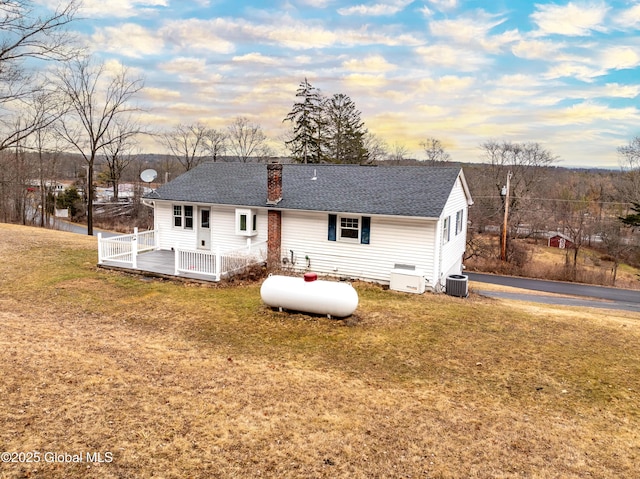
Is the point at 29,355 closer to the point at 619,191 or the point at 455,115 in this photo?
the point at 455,115

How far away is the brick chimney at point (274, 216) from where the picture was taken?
16.7m

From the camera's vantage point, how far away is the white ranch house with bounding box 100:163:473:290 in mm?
14930

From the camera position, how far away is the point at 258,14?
20547 mm

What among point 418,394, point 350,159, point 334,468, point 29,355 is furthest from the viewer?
point 350,159

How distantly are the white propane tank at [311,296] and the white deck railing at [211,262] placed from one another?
3910 mm

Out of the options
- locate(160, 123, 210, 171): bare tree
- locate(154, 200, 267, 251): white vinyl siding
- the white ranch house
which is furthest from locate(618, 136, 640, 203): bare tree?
locate(160, 123, 210, 171): bare tree

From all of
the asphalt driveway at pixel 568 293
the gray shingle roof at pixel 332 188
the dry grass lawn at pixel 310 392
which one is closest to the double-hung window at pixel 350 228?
the gray shingle roof at pixel 332 188

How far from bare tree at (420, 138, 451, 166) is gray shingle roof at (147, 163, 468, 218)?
44.1 metres

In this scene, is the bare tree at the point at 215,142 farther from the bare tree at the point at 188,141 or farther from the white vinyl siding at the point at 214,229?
the white vinyl siding at the point at 214,229

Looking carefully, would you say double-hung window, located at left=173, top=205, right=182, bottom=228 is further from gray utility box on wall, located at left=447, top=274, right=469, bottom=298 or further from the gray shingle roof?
gray utility box on wall, located at left=447, top=274, right=469, bottom=298

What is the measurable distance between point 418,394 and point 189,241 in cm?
1411

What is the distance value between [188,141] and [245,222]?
149 feet

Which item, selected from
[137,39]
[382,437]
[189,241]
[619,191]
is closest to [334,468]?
[382,437]

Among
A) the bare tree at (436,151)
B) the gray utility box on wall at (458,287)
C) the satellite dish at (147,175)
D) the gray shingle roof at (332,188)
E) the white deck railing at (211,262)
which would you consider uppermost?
the bare tree at (436,151)
